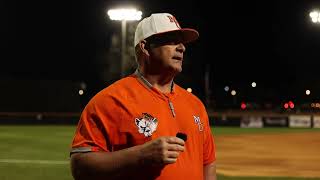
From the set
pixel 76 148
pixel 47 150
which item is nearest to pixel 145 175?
pixel 76 148

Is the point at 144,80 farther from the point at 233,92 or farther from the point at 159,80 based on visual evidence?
the point at 233,92

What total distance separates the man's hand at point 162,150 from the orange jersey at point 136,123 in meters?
0.19

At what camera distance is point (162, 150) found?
8.00 feet

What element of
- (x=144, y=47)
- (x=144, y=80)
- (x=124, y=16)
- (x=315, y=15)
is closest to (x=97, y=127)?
(x=144, y=80)

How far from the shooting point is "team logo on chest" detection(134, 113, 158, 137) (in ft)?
8.85

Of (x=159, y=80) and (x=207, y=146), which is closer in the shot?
(x=159, y=80)

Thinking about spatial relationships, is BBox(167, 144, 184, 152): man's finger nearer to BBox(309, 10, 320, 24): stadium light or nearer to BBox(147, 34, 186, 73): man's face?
BBox(147, 34, 186, 73): man's face

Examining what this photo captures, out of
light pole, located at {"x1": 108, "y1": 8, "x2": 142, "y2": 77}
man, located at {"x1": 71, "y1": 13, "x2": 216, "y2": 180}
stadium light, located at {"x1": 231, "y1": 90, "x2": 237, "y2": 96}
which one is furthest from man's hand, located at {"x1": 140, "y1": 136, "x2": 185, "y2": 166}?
stadium light, located at {"x1": 231, "y1": 90, "x2": 237, "y2": 96}

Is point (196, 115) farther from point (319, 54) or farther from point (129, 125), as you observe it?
point (319, 54)

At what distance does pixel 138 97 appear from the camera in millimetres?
2799

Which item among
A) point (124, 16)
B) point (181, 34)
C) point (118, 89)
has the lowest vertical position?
point (118, 89)

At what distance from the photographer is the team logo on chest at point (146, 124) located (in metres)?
2.70

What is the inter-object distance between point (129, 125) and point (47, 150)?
18.1 metres

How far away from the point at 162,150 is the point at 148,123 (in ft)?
0.99
